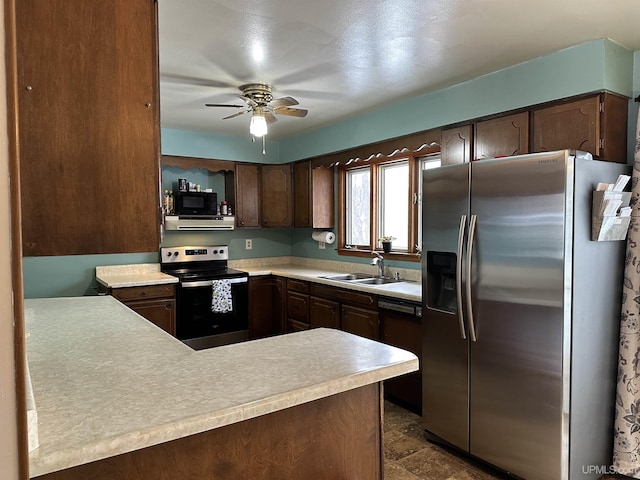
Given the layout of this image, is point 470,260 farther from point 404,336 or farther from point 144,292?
point 144,292

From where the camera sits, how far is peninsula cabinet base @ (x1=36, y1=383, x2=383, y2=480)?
3.21ft

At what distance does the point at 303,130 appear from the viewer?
4547 millimetres

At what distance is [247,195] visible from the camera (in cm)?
484

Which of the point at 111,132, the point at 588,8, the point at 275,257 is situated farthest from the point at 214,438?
the point at 275,257

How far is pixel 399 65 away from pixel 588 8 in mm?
995

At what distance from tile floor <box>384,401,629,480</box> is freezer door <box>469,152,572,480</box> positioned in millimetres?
108

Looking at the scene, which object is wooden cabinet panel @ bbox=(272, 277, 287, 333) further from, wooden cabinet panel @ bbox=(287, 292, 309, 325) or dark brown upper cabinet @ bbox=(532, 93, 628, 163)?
dark brown upper cabinet @ bbox=(532, 93, 628, 163)

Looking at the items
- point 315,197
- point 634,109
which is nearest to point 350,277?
point 315,197

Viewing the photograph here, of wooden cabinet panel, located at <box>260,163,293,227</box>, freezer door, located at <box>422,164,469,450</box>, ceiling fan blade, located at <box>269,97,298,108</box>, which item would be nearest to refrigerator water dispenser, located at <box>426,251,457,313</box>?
freezer door, located at <box>422,164,469,450</box>

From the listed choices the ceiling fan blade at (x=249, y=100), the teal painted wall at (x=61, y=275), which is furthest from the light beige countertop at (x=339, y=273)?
the ceiling fan blade at (x=249, y=100)

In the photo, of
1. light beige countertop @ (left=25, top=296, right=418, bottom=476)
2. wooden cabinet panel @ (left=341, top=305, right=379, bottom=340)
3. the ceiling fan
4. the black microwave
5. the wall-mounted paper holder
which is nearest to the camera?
light beige countertop @ (left=25, top=296, right=418, bottom=476)

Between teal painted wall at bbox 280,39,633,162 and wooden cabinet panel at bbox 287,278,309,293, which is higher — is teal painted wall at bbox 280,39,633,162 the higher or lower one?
the higher one

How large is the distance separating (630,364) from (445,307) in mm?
962

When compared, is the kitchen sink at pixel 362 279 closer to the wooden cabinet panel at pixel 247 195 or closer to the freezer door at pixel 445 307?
the freezer door at pixel 445 307
